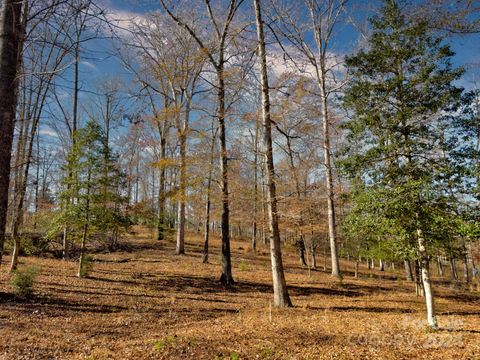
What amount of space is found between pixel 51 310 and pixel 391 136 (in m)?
10.3

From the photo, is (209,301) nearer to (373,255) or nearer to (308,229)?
(308,229)

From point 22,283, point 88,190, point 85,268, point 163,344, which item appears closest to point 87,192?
point 88,190

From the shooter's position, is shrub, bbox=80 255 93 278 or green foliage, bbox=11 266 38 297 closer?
green foliage, bbox=11 266 38 297

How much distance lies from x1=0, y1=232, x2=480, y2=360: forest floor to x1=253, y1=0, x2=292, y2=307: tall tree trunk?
22.1 inches

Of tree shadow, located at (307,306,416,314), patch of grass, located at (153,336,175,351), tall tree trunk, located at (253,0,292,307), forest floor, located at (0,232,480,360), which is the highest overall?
tall tree trunk, located at (253,0,292,307)

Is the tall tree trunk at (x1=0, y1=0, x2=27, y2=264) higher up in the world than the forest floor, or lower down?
higher up

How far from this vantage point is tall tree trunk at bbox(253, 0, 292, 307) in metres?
8.68

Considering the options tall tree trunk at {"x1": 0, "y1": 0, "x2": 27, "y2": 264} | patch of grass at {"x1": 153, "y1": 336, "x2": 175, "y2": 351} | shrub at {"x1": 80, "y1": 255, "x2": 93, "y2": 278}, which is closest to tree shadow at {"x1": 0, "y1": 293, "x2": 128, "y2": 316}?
shrub at {"x1": 80, "y1": 255, "x2": 93, "y2": 278}

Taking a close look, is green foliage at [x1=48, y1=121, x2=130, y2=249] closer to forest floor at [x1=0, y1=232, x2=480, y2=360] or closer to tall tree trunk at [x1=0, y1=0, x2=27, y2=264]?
forest floor at [x1=0, y1=232, x2=480, y2=360]

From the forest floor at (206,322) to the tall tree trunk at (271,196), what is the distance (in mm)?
560

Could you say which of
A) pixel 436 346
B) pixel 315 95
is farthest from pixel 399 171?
pixel 315 95

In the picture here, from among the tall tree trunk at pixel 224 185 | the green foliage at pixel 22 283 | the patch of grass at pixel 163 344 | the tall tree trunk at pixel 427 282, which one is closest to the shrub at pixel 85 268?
the green foliage at pixel 22 283

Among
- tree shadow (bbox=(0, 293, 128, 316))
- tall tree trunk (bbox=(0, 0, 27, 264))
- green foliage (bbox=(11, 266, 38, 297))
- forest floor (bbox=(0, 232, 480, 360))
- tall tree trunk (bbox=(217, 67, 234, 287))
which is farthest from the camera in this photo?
tall tree trunk (bbox=(217, 67, 234, 287))

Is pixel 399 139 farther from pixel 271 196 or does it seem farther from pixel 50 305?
pixel 50 305
